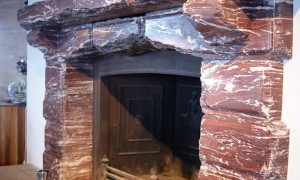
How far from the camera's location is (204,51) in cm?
129

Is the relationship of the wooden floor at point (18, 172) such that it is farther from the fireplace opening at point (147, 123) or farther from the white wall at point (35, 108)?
the fireplace opening at point (147, 123)

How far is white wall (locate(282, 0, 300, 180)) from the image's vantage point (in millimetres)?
1146

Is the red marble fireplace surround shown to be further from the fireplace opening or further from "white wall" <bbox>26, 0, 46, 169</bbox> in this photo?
"white wall" <bbox>26, 0, 46, 169</bbox>

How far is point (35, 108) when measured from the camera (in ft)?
8.43

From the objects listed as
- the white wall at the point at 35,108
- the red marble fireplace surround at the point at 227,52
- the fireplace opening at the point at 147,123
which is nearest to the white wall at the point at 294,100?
the red marble fireplace surround at the point at 227,52

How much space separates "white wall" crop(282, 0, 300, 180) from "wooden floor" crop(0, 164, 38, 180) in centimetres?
165

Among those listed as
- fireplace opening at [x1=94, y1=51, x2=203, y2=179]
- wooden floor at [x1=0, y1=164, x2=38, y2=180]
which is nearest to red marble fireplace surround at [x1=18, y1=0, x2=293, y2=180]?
fireplace opening at [x1=94, y1=51, x2=203, y2=179]

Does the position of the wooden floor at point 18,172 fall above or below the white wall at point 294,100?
below

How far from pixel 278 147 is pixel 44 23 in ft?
4.26

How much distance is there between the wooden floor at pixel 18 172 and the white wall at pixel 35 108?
6 cm

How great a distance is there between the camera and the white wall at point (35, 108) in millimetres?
2465

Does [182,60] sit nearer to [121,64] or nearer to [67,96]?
Result: [121,64]

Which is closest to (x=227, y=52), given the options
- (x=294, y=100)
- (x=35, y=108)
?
(x=294, y=100)

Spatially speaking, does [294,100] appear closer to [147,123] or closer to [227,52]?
[227,52]
